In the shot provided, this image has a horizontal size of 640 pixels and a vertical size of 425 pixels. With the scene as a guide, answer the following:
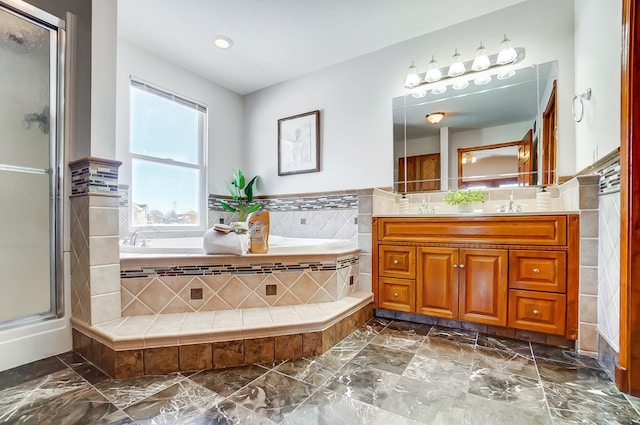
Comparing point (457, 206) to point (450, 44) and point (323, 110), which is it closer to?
point (450, 44)

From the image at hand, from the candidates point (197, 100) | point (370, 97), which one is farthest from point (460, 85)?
point (197, 100)

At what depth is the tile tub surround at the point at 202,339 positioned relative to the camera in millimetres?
1435

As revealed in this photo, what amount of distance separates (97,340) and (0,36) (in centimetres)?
184

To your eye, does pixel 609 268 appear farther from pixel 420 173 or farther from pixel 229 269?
pixel 229 269

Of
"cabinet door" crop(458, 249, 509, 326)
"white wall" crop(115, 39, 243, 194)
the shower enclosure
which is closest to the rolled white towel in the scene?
the shower enclosure

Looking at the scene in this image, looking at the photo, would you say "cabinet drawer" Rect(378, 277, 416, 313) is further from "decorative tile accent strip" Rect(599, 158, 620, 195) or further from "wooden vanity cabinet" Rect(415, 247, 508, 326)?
"decorative tile accent strip" Rect(599, 158, 620, 195)

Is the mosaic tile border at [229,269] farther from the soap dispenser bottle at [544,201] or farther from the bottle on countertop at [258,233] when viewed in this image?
the soap dispenser bottle at [544,201]

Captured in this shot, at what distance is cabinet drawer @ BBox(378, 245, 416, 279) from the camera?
7.27 ft

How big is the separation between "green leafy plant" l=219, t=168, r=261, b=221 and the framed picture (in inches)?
18.0

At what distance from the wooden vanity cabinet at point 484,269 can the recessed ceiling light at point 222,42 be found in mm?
2172

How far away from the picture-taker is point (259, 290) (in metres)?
1.92

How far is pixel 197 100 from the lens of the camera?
10.5 feet

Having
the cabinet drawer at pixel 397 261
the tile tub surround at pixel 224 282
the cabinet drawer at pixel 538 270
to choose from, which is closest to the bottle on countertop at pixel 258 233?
the tile tub surround at pixel 224 282

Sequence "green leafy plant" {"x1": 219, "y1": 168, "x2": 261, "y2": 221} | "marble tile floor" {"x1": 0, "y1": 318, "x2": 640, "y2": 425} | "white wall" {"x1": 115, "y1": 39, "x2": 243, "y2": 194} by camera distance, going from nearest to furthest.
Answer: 1. "marble tile floor" {"x1": 0, "y1": 318, "x2": 640, "y2": 425}
2. "white wall" {"x1": 115, "y1": 39, "x2": 243, "y2": 194}
3. "green leafy plant" {"x1": 219, "y1": 168, "x2": 261, "y2": 221}
